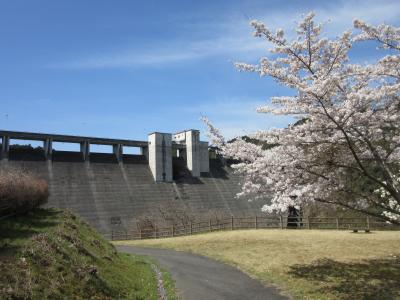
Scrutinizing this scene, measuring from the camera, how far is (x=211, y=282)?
55.3ft

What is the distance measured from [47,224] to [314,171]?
10931mm

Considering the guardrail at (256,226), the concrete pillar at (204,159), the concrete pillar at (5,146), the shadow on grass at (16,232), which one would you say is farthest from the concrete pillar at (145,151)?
the shadow on grass at (16,232)

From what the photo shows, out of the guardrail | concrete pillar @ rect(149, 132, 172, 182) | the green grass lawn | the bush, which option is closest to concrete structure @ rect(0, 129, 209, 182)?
concrete pillar @ rect(149, 132, 172, 182)

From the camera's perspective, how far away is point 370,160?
14250mm

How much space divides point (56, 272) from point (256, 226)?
104 feet

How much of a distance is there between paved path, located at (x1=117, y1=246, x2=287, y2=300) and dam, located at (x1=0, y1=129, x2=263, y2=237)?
28603 mm

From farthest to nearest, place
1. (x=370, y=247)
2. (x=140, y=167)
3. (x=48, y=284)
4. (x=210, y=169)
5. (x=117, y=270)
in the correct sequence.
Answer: (x=210, y=169) < (x=140, y=167) < (x=370, y=247) < (x=117, y=270) < (x=48, y=284)

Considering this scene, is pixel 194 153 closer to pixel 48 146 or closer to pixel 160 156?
pixel 160 156

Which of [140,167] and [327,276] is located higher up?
[140,167]

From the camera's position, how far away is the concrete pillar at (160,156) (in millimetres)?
61531

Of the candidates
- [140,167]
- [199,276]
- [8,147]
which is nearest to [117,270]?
[199,276]

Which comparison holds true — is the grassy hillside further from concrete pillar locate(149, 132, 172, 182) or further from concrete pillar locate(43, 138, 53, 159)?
concrete pillar locate(149, 132, 172, 182)

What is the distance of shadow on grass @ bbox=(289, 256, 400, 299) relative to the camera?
1455 cm

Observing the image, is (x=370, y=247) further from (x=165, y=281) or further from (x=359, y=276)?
(x=165, y=281)
